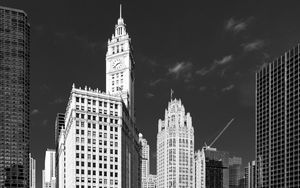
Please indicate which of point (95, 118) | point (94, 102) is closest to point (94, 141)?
point (95, 118)

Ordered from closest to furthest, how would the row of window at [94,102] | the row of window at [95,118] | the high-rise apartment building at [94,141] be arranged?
the high-rise apartment building at [94,141]
the row of window at [95,118]
the row of window at [94,102]

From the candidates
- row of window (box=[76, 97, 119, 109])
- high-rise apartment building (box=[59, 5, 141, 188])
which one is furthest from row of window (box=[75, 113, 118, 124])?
row of window (box=[76, 97, 119, 109])

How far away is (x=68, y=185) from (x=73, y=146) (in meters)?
16.8

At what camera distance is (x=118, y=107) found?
19738 cm

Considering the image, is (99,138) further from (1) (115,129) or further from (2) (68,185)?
(2) (68,185)

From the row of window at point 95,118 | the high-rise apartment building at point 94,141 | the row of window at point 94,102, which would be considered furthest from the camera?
the row of window at point 94,102

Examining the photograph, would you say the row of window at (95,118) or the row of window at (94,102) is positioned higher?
the row of window at (94,102)

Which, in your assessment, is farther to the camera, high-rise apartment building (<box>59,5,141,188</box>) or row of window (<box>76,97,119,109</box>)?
row of window (<box>76,97,119,109</box>)

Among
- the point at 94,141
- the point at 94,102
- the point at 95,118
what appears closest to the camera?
the point at 94,141

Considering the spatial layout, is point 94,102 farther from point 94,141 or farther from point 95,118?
point 94,141

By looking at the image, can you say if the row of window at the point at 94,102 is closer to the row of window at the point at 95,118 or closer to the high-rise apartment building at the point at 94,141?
the high-rise apartment building at the point at 94,141

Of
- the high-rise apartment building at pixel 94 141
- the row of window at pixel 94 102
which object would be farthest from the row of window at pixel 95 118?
the row of window at pixel 94 102

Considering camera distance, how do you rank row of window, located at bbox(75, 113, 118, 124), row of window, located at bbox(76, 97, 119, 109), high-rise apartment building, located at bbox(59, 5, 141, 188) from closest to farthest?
high-rise apartment building, located at bbox(59, 5, 141, 188) → row of window, located at bbox(75, 113, 118, 124) → row of window, located at bbox(76, 97, 119, 109)

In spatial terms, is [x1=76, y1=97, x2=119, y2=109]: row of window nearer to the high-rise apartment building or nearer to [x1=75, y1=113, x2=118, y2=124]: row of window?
the high-rise apartment building
